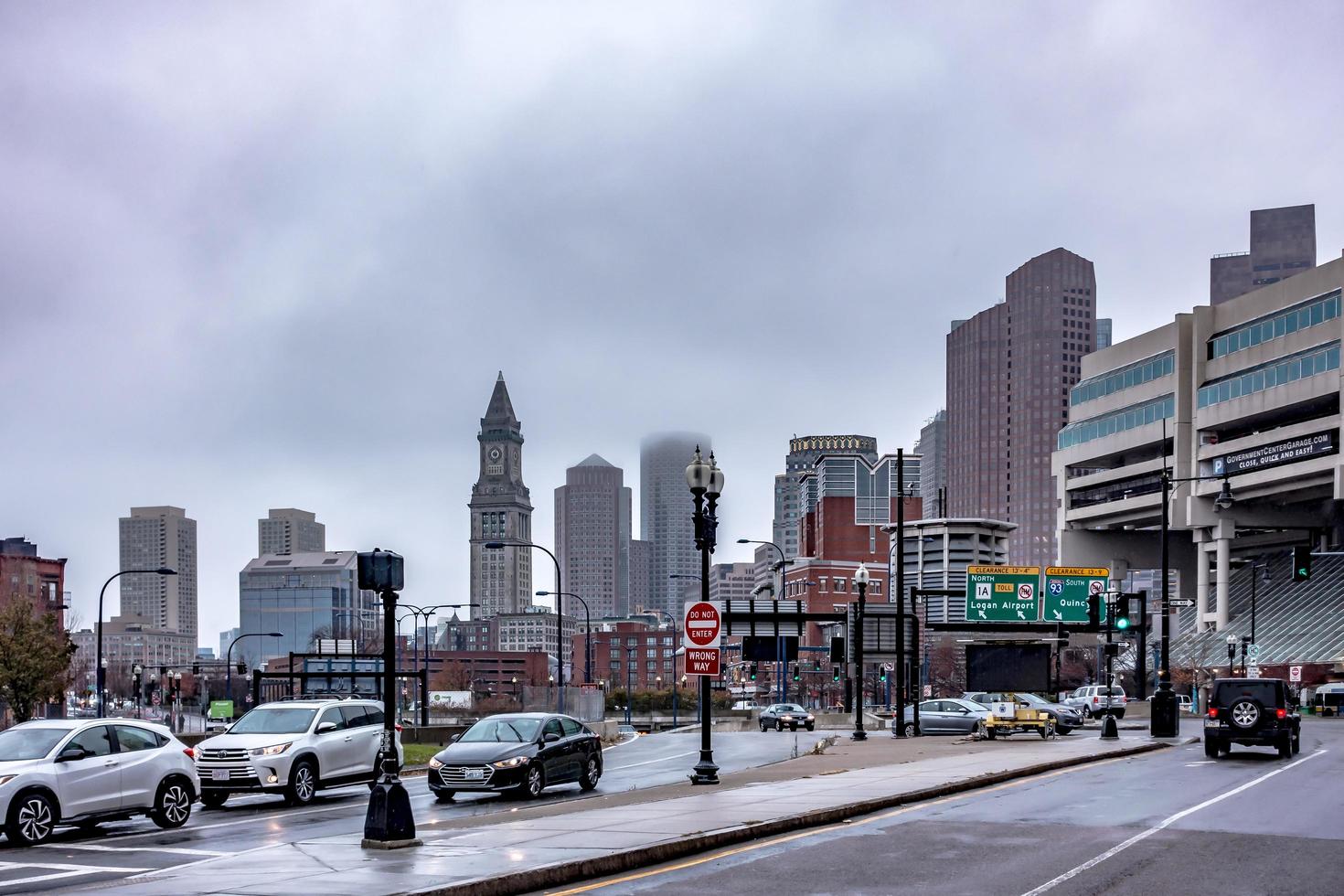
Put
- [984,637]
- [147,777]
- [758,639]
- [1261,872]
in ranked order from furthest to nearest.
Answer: [984,637], [758,639], [147,777], [1261,872]

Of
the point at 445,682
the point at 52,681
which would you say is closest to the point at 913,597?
the point at 52,681

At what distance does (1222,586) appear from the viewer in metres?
107

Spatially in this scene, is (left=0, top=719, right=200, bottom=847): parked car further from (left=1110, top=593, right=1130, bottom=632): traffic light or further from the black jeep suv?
(left=1110, top=593, right=1130, bottom=632): traffic light

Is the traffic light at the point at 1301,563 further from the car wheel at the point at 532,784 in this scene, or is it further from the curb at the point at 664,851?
the car wheel at the point at 532,784

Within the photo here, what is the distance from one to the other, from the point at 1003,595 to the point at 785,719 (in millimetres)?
11276

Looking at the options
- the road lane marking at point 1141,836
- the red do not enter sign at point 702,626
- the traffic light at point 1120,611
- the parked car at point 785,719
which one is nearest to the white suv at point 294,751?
the red do not enter sign at point 702,626

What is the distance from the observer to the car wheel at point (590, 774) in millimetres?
27984

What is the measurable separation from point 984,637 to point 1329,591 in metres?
25.1

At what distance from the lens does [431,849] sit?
1642 cm

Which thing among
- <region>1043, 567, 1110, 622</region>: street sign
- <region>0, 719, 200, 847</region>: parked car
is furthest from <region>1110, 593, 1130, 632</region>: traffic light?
<region>0, 719, 200, 847</region>: parked car

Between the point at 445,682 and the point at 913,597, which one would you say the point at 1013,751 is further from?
the point at 445,682

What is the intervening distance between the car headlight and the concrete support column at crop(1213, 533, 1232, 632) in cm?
9240

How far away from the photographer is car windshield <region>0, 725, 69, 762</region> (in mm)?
20656

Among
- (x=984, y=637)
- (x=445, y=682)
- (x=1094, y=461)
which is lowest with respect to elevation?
(x=445, y=682)
